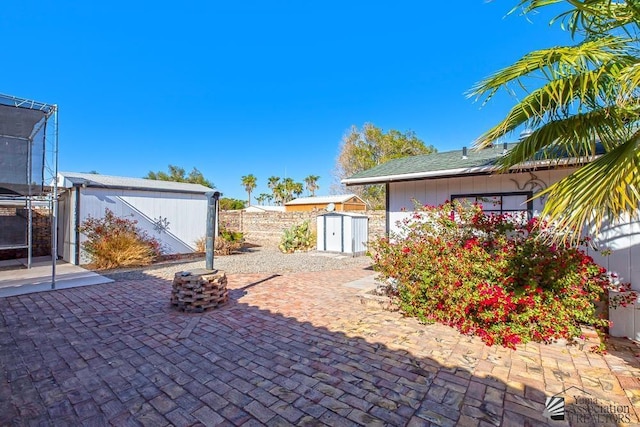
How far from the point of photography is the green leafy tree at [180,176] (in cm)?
3956

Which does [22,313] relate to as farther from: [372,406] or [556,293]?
[556,293]

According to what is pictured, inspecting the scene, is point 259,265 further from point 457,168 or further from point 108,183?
point 457,168

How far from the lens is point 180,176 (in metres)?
41.0

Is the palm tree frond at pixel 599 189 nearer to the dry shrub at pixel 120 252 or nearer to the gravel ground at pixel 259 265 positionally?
the gravel ground at pixel 259 265

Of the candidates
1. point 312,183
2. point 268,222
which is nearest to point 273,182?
point 312,183

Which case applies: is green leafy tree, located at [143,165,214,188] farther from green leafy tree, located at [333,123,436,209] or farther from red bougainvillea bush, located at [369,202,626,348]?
red bougainvillea bush, located at [369,202,626,348]

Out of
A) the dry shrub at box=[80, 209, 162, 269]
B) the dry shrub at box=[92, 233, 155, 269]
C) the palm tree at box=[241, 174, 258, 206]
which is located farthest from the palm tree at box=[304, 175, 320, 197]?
the dry shrub at box=[92, 233, 155, 269]

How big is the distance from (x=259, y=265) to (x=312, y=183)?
102 feet

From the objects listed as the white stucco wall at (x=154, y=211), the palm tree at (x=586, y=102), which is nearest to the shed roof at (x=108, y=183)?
the white stucco wall at (x=154, y=211)

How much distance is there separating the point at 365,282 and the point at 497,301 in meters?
3.81

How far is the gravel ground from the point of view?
8.68 meters

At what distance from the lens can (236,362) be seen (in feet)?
11.0

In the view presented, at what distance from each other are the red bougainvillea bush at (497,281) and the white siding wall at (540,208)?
244 millimetres

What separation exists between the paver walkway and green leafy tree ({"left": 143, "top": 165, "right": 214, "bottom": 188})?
3749 cm
